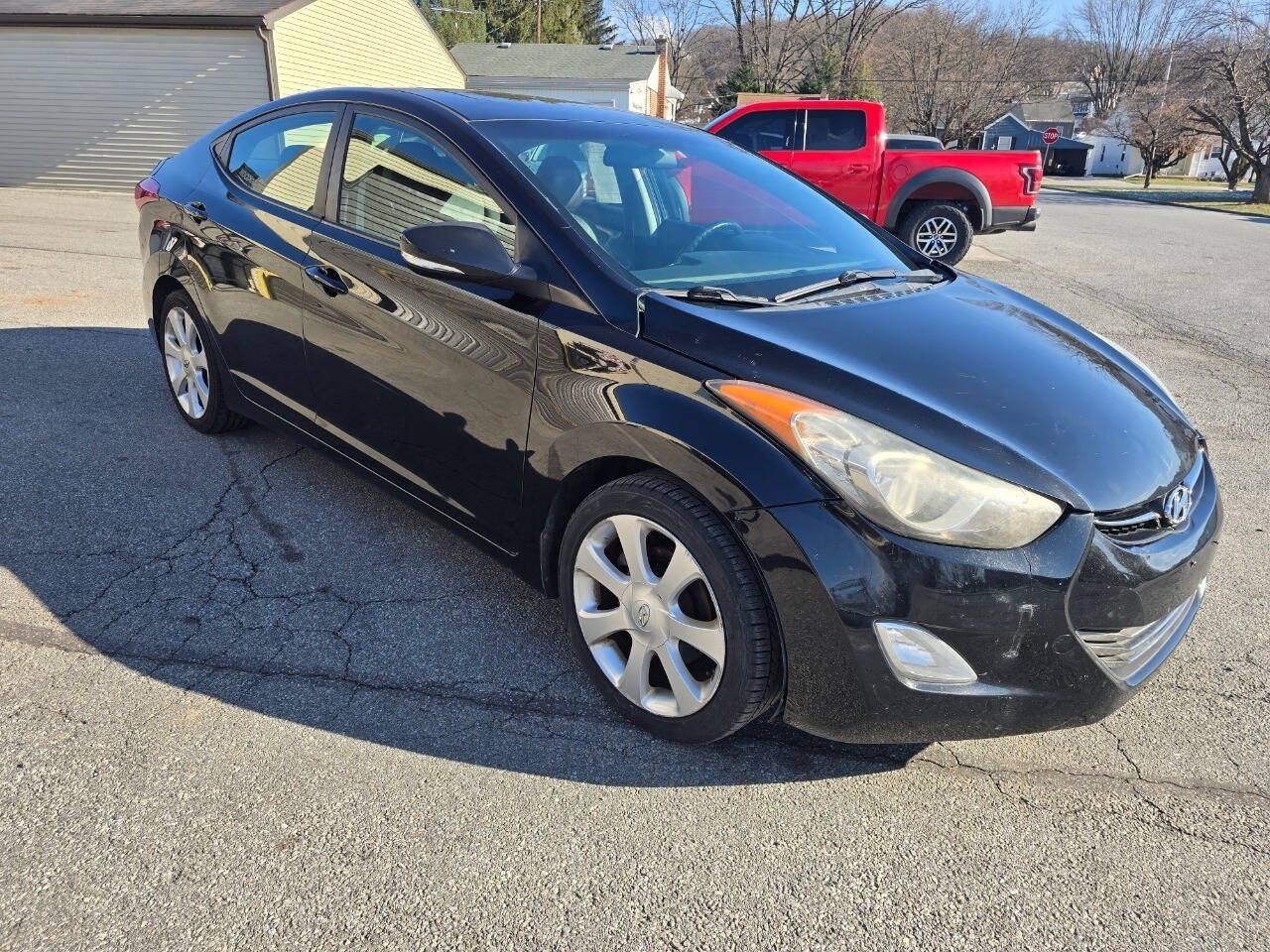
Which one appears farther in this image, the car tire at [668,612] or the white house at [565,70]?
the white house at [565,70]

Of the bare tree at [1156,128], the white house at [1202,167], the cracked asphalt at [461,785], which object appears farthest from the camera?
the white house at [1202,167]

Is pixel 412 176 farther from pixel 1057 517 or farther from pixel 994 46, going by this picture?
pixel 994 46

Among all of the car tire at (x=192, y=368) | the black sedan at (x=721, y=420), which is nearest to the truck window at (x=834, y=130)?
the black sedan at (x=721, y=420)

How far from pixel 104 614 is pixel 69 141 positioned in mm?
17788

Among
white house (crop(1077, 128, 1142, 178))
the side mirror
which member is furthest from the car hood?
white house (crop(1077, 128, 1142, 178))

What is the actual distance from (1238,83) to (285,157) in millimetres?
41411

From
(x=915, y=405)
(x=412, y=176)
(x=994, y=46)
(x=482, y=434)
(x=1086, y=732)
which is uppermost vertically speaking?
(x=994, y=46)

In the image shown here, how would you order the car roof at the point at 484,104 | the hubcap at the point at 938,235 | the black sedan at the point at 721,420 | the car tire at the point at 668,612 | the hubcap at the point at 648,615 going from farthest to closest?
the hubcap at the point at 938,235, the car roof at the point at 484,104, the hubcap at the point at 648,615, the car tire at the point at 668,612, the black sedan at the point at 721,420

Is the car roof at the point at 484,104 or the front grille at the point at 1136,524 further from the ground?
the car roof at the point at 484,104

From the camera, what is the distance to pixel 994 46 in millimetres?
62562

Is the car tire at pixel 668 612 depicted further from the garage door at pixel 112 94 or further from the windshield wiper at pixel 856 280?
the garage door at pixel 112 94

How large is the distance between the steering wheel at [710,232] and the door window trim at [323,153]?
1.41 meters

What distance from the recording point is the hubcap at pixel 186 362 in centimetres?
438

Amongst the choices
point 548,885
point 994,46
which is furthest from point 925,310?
point 994,46
